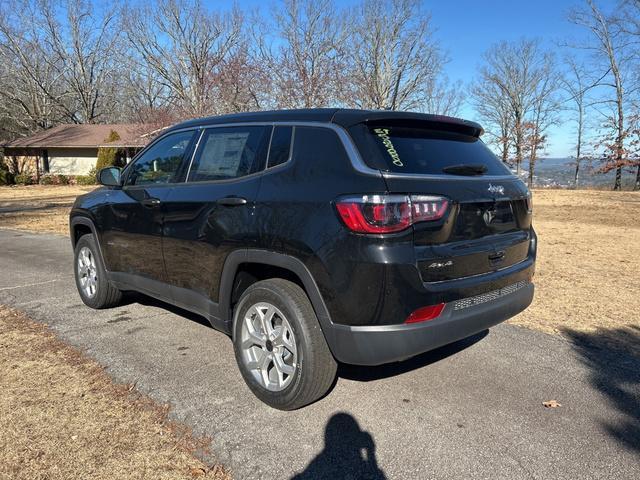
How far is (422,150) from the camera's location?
119 inches

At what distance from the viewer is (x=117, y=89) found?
1948 inches

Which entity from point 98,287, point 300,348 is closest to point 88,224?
point 98,287

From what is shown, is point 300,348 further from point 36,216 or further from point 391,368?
point 36,216

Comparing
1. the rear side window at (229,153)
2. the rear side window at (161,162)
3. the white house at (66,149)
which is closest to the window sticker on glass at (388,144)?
the rear side window at (229,153)

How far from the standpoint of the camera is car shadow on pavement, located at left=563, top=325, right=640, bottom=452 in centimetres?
293

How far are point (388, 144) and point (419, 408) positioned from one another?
1.68 m

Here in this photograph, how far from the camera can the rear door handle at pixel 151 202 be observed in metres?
3.97

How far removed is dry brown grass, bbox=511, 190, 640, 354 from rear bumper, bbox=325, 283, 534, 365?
86.4 inches

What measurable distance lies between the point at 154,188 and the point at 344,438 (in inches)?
99.7

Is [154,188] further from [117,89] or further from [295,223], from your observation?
[117,89]

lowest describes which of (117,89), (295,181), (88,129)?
(295,181)

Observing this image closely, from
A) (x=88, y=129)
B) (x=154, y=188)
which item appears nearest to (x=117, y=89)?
(x=88, y=129)

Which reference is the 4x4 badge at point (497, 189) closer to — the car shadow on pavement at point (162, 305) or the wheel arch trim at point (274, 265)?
the wheel arch trim at point (274, 265)

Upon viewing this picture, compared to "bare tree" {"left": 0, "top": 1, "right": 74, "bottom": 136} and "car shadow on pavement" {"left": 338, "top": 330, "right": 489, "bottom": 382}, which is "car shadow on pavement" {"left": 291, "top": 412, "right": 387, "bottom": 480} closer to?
"car shadow on pavement" {"left": 338, "top": 330, "right": 489, "bottom": 382}
